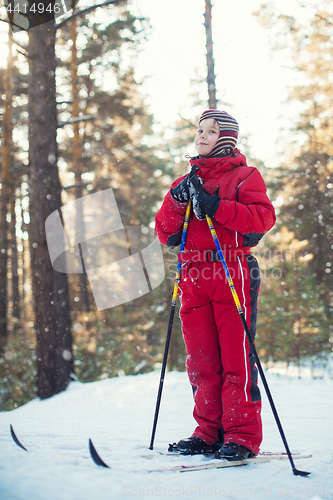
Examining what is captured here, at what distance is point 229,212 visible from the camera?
2240 mm

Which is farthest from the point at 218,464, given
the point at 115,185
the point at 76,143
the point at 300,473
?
the point at 115,185

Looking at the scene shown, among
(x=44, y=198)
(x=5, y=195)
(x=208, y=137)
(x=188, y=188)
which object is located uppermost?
(x=5, y=195)

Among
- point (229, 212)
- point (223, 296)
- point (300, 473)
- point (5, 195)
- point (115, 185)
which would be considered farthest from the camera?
point (115, 185)

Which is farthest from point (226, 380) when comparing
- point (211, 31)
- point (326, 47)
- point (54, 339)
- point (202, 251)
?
point (326, 47)

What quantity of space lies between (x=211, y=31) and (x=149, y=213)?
709 centimetres

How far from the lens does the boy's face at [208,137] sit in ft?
8.36

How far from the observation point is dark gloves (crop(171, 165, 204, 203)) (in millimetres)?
2384

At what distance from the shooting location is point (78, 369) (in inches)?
297

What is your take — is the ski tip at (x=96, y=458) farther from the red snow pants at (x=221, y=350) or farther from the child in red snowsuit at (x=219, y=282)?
the red snow pants at (x=221, y=350)

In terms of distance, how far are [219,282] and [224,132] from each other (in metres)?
1.05

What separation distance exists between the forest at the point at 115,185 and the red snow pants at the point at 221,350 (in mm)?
3464

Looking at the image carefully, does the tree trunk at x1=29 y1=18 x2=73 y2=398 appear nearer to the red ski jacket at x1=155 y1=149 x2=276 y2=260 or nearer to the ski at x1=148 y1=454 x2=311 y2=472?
the red ski jacket at x1=155 y1=149 x2=276 y2=260

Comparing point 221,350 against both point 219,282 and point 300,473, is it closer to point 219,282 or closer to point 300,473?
point 219,282

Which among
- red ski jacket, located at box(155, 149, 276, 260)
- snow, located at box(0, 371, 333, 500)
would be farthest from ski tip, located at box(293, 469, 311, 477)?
red ski jacket, located at box(155, 149, 276, 260)
